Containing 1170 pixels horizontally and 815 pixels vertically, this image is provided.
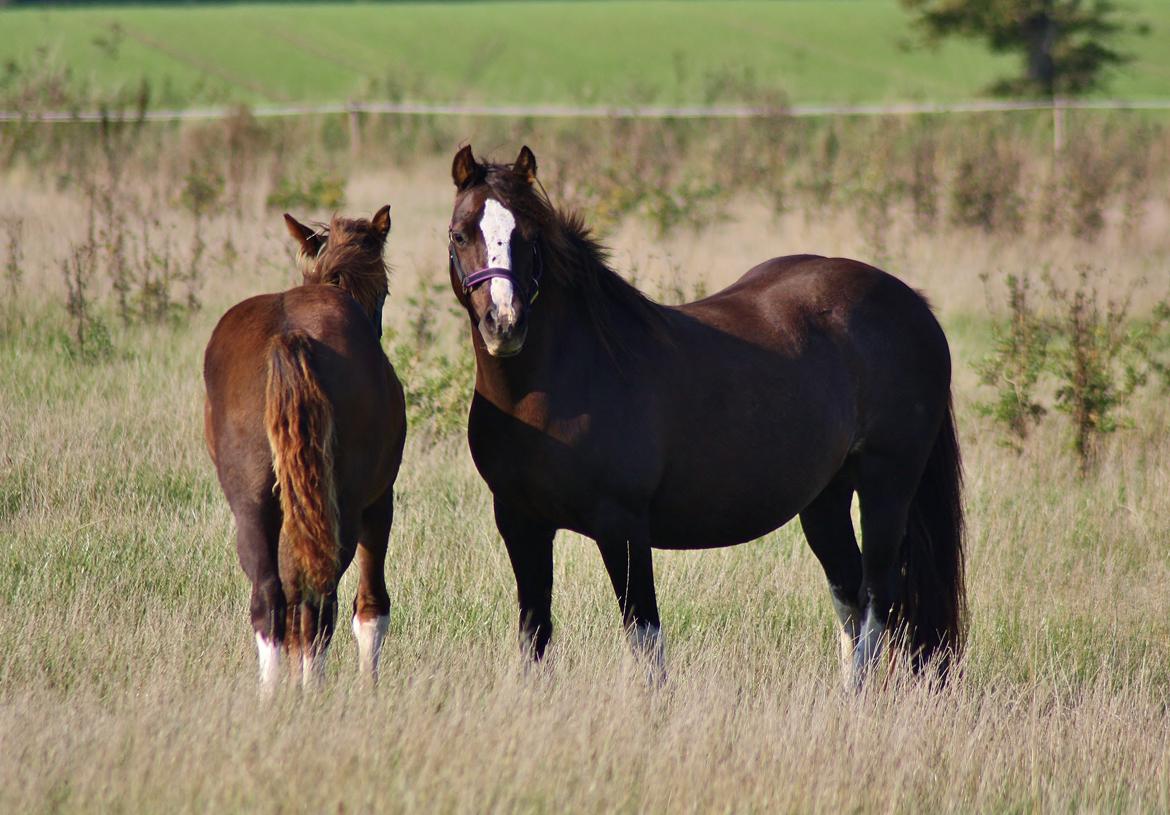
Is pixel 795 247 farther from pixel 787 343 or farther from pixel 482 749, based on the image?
pixel 482 749

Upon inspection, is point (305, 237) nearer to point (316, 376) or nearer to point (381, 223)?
point (381, 223)

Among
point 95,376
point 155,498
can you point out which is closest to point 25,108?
point 95,376

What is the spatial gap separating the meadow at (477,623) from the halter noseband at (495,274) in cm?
117

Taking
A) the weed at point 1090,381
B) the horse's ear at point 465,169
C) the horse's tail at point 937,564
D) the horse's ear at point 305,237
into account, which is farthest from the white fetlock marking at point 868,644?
the weed at point 1090,381

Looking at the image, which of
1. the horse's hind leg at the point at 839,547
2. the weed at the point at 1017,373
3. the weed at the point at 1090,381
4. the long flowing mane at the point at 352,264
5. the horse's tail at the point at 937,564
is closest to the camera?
the long flowing mane at the point at 352,264

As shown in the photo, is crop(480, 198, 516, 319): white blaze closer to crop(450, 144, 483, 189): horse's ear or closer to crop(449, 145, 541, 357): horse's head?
crop(449, 145, 541, 357): horse's head

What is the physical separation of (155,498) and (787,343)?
3.16 meters

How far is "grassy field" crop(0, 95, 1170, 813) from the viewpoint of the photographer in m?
3.16

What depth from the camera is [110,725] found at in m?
3.29

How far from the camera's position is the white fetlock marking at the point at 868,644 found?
461cm

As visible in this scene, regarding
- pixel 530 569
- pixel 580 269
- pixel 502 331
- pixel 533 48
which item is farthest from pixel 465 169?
pixel 533 48

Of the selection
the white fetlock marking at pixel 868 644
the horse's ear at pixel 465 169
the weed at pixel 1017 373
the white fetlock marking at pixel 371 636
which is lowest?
the white fetlock marking at pixel 868 644

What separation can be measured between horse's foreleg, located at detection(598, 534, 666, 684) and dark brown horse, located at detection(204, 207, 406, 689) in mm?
819

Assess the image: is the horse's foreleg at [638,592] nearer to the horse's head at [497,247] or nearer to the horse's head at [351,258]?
the horse's head at [497,247]
